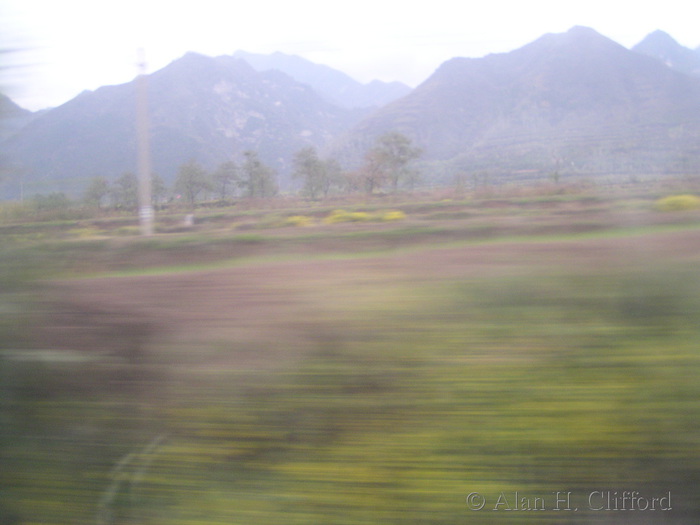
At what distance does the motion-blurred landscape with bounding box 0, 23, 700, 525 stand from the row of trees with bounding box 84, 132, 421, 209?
91cm

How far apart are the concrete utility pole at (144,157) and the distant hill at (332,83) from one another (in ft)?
4.82

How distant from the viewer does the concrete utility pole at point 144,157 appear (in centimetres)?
614

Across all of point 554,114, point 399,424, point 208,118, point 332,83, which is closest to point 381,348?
point 399,424

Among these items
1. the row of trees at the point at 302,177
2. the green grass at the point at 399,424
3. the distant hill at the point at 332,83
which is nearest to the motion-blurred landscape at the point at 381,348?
the green grass at the point at 399,424

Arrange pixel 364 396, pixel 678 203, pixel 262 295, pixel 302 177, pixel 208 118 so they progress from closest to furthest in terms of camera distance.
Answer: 1. pixel 364 396
2. pixel 262 295
3. pixel 678 203
4. pixel 302 177
5. pixel 208 118

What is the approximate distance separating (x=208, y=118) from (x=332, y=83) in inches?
68.9

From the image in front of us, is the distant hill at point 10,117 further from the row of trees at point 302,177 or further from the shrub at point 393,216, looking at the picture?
the shrub at point 393,216

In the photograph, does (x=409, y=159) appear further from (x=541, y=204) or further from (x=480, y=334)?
(x=480, y=334)

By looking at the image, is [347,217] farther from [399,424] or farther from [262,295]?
[399,424]

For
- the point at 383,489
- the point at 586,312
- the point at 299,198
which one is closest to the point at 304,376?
the point at 383,489

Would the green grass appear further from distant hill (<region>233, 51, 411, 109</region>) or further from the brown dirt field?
distant hill (<region>233, 51, 411, 109</region>)

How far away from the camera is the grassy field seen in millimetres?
2254

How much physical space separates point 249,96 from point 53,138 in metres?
3.73

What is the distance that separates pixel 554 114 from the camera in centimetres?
582
